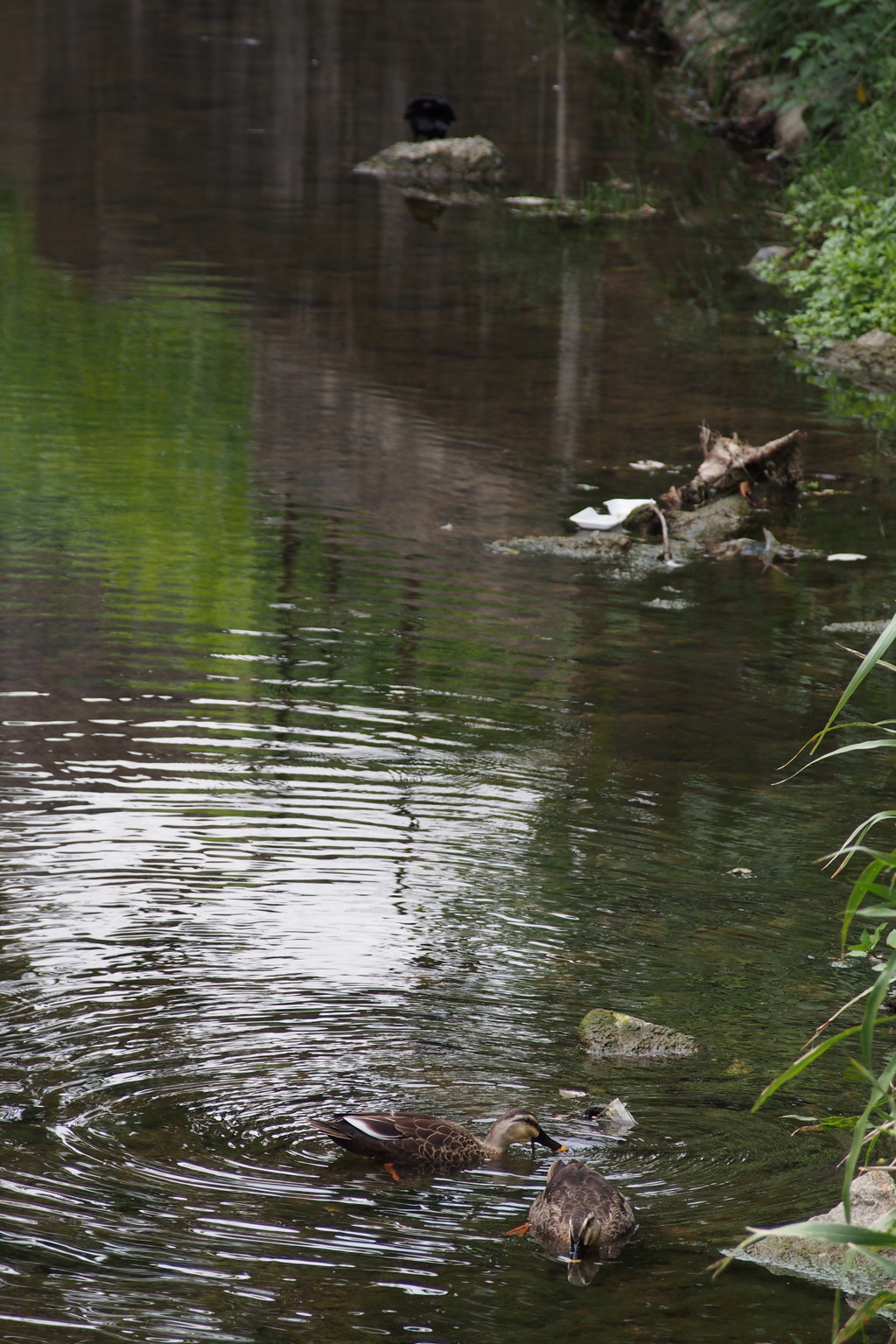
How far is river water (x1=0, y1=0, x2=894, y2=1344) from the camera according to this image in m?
4.21

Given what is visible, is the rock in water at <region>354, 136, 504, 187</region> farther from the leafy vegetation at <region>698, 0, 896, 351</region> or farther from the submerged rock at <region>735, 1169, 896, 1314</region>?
the submerged rock at <region>735, 1169, 896, 1314</region>

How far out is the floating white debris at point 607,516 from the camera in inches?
418

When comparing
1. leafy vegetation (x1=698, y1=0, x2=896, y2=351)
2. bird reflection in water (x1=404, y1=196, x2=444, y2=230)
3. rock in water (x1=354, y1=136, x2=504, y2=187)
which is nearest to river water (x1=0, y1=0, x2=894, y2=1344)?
leafy vegetation (x1=698, y1=0, x2=896, y2=351)

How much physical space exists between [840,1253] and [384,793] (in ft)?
10.1

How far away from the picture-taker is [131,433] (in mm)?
12023

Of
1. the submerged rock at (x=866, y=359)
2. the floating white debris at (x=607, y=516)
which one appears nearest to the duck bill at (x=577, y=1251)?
the floating white debris at (x=607, y=516)

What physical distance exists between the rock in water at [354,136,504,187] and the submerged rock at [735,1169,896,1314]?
1968cm

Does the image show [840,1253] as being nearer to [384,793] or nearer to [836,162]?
[384,793]

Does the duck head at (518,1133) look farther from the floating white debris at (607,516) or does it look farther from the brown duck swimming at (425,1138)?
the floating white debris at (607,516)

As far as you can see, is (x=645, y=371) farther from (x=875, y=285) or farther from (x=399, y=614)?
(x=399, y=614)

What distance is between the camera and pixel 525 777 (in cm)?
721

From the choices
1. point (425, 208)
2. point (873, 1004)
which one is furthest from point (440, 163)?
point (873, 1004)

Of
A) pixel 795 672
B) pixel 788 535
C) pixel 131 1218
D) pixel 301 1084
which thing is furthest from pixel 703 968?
pixel 788 535

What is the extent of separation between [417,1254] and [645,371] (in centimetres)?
1124
